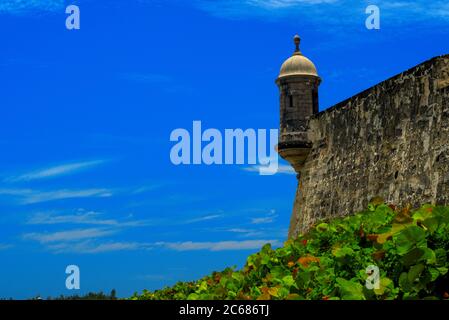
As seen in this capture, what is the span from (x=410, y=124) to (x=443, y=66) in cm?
155

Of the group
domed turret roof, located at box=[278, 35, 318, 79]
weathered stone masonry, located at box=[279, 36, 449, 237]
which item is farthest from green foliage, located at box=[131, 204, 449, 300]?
domed turret roof, located at box=[278, 35, 318, 79]

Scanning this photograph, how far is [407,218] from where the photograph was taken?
5527 mm

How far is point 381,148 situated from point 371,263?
35.2 ft

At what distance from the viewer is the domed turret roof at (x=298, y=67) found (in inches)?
813

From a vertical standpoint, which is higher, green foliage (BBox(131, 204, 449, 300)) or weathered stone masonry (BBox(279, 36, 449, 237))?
weathered stone masonry (BBox(279, 36, 449, 237))

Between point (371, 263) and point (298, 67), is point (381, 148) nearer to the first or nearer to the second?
point (298, 67)

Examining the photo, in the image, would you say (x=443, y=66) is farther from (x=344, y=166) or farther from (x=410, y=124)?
(x=344, y=166)

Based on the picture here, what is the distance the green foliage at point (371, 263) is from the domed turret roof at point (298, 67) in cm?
1352

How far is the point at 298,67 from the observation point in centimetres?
2072

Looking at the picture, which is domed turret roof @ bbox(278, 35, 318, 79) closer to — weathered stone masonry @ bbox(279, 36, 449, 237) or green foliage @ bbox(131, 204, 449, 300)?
weathered stone masonry @ bbox(279, 36, 449, 237)

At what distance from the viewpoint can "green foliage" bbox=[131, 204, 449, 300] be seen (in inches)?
189

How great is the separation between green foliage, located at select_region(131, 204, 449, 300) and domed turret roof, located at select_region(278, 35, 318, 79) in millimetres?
13516

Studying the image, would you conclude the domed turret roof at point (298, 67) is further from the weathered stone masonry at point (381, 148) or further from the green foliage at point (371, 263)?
the green foliage at point (371, 263)
